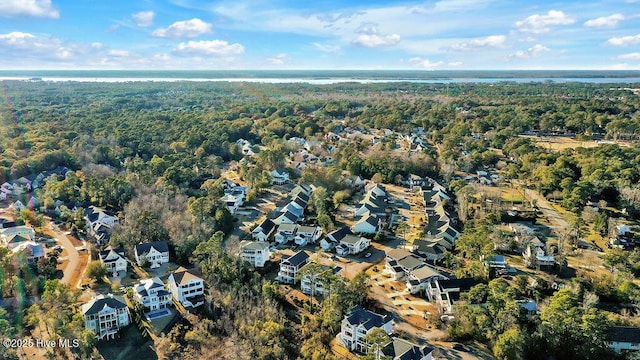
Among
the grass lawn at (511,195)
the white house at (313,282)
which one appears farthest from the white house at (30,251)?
the grass lawn at (511,195)

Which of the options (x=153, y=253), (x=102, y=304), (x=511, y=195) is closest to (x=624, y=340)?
(x=102, y=304)

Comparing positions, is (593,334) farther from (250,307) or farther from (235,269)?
(235,269)

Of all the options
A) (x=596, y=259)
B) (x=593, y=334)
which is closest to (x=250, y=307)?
(x=593, y=334)

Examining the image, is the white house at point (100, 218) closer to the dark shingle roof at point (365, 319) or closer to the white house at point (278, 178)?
the white house at point (278, 178)

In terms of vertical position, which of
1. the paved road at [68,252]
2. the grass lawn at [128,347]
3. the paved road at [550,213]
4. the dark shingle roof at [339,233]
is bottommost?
the grass lawn at [128,347]

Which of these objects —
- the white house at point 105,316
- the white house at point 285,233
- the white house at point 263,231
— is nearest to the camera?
the white house at point 105,316

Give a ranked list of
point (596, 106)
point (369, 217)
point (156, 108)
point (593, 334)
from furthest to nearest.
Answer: point (156, 108)
point (596, 106)
point (369, 217)
point (593, 334)

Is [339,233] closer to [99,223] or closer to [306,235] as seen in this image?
[306,235]
